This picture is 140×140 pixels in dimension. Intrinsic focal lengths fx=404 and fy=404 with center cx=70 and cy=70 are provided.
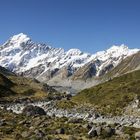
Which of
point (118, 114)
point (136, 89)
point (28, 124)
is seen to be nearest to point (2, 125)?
point (28, 124)

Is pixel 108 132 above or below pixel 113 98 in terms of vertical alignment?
below

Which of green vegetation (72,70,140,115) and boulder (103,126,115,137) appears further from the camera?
green vegetation (72,70,140,115)

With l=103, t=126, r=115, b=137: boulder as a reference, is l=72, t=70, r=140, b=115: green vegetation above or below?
above

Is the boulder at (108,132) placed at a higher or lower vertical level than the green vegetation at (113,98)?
lower

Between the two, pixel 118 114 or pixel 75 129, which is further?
pixel 118 114

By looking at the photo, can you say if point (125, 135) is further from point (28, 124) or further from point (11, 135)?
point (28, 124)

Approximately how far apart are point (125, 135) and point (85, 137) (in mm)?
5186

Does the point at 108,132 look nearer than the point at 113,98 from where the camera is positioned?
Yes

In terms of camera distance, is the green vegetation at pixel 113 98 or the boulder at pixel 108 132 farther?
the green vegetation at pixel 113 98

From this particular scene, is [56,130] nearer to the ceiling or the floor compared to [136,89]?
nearer to the floor

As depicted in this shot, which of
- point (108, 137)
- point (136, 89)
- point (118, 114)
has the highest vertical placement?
point (136, 89)

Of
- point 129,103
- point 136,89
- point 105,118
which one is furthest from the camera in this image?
point 136,89

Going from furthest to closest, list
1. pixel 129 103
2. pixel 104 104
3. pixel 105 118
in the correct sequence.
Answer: pixel 104 104, pixel 129 103, pixel 105 118

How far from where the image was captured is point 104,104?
11894 cm
